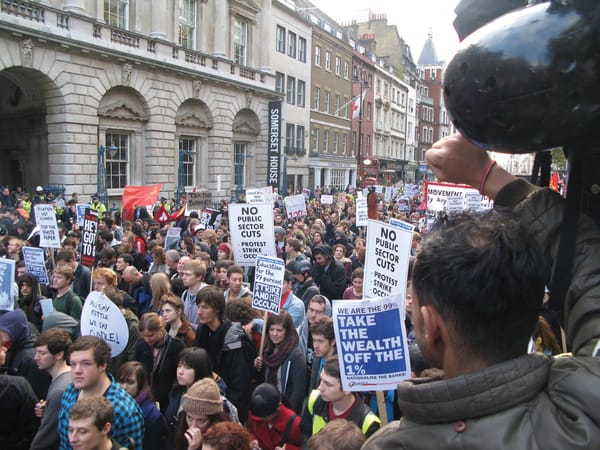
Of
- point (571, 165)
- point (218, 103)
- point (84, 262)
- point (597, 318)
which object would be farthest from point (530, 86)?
point (218, 103)

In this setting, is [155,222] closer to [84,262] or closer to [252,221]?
[84,262]

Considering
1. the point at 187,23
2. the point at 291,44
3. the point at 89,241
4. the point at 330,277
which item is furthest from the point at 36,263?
the point at 291,44

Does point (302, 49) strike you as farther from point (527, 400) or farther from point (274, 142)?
point (527, 400)

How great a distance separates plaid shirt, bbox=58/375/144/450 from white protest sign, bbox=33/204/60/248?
5342 millimetres

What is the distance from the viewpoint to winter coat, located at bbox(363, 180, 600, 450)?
3.25 ft

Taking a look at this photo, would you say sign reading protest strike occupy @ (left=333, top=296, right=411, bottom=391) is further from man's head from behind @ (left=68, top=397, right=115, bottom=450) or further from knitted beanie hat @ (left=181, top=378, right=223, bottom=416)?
man's head from behind @ (left=68, top=397, right=115, bottom=450)

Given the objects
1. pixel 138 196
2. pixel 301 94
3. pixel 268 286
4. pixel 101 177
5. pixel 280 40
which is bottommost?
pixel 268 286

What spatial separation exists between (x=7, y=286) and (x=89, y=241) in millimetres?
2082

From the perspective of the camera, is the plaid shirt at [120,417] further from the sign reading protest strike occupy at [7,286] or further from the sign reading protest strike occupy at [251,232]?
the sign reading protest strike occupy at [251,232]

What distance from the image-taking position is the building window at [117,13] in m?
22.2

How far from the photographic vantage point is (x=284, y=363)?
4.88m

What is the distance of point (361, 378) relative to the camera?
338 centimetres

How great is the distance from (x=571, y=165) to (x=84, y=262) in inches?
298

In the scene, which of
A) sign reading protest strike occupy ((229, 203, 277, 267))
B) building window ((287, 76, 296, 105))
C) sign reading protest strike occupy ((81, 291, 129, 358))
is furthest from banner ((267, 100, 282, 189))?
sign reading protest strike occupy ((81, 291, 129, 358))
